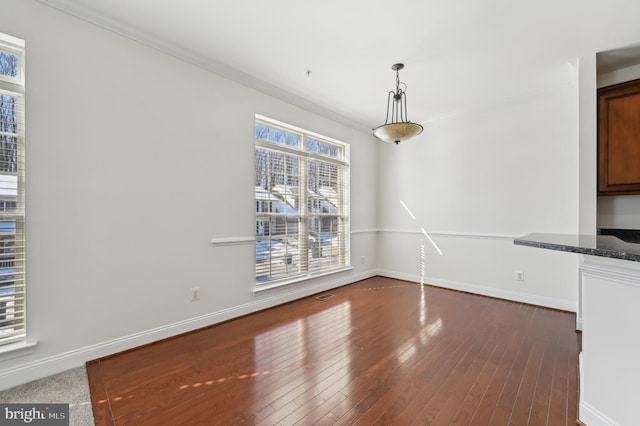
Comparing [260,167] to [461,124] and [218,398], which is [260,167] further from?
[461,124]

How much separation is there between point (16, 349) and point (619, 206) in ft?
18.8

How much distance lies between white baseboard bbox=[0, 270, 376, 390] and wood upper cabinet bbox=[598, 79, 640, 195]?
383 cm

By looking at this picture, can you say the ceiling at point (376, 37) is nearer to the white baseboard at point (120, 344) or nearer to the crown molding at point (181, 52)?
Answer: the crown molding at point (181, 52)

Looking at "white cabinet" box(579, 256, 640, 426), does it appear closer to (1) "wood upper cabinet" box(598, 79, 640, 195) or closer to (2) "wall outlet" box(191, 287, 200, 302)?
(1) "wood upper cabinet" box(598, 79, 640, 195)

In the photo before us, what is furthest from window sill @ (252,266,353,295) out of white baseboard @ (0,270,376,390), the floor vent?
the floor vent

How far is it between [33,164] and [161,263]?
121 centimetres

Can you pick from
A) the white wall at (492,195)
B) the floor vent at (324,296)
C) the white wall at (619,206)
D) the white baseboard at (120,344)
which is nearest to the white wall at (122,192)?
the white baseboard at (120,344)

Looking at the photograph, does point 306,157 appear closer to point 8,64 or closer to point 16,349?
point 8,64

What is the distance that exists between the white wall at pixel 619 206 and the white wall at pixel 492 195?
0.25 m

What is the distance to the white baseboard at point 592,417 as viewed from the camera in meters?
1.43

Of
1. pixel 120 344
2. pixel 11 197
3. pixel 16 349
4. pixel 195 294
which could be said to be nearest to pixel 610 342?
pixel 195 294

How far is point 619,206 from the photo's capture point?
3.05 m

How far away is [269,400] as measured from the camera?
180cm

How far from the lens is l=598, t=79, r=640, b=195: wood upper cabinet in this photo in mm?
2697
